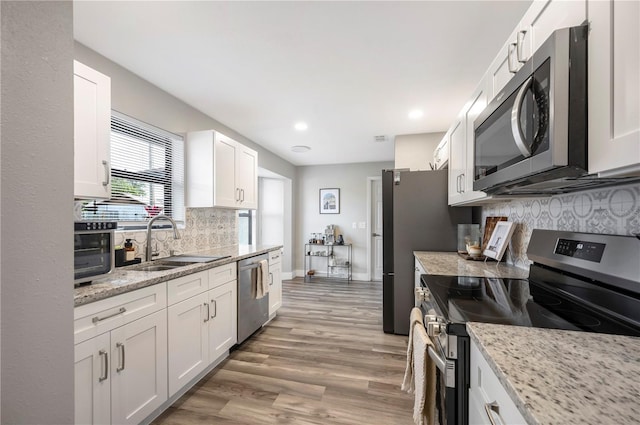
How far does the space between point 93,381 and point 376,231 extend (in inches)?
184

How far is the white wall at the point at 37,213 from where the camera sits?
0.55 metres

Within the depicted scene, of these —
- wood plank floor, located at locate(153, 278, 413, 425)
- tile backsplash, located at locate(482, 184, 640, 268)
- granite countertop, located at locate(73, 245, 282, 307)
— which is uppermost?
tile backsplash, located at locate(482, 184, 640, 268)

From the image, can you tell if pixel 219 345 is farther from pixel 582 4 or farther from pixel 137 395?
pixel 582 4

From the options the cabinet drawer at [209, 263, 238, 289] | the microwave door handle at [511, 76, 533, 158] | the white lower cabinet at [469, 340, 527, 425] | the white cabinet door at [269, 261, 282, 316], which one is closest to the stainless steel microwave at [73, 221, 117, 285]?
the cabinet drawer at [209, 263, 238, 289]

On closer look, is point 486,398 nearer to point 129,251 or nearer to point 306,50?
point 306,50

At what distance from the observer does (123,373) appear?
55.4 inches

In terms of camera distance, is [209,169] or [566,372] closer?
[566,372]

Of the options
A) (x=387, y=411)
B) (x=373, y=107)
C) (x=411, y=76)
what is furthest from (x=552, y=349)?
(x=373, y=107)

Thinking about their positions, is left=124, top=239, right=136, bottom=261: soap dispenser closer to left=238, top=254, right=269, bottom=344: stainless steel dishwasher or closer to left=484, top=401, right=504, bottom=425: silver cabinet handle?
left=238, top=254, right=269, bottom=344: stainless steel dishwasher

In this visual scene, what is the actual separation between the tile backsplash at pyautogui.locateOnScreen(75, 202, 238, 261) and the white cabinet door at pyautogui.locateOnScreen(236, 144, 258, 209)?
0.37 meters

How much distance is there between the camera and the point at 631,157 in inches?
23.8

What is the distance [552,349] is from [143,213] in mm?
2739

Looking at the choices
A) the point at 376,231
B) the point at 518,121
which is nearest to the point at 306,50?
the point at 518,121

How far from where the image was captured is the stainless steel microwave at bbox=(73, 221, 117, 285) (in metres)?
1.34
